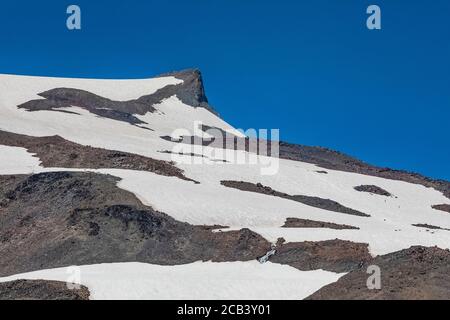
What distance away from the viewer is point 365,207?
2272 inches

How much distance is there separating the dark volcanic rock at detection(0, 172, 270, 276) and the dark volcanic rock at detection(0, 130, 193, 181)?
24.3 ft

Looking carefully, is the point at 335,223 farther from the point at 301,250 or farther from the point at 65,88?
the point at 65,88

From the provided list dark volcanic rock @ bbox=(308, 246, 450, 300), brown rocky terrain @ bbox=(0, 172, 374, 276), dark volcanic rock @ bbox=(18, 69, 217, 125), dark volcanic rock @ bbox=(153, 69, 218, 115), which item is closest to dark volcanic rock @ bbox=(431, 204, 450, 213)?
brown rocky terrain @ bbox=(0, 172, 374, 276)

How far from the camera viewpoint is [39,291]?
2894 centimetres

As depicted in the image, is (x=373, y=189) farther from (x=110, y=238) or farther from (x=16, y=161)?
(x=110, y=238)

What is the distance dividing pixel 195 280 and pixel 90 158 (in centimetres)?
2752

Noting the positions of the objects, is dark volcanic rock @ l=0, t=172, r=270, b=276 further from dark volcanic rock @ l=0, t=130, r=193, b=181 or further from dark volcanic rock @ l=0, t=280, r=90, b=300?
dark volcanic rock @ l=0, t=130, r=193, b=181

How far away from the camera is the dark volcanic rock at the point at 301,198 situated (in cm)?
5519

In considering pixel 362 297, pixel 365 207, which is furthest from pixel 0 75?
pixel 362 297

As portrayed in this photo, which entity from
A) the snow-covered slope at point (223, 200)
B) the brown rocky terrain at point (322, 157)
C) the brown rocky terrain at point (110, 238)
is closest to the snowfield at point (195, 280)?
the snow-covered slope at point (223, 200)

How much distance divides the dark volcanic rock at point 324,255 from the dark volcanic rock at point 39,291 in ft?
38.2

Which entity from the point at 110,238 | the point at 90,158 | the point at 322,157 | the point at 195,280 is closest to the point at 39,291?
the point at 195,280

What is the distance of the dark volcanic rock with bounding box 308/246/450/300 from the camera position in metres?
24.0
